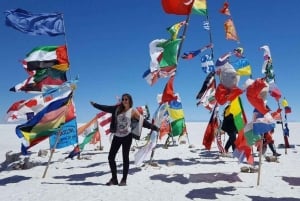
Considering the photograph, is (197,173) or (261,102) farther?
(197,173)

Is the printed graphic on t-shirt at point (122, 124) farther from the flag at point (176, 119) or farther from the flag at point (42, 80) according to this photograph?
the flag at point (176, 119)

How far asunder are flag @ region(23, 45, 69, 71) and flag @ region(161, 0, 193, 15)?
2952mm

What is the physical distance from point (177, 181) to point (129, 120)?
5.81 feet

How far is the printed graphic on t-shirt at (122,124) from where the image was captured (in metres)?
8.02

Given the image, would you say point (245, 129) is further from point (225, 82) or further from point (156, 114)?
point (156, 114)

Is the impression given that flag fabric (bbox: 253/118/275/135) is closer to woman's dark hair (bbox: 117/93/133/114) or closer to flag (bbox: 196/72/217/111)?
woman's dark hair (bbox: 117/93/133/114)

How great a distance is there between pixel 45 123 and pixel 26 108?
4.73 feet

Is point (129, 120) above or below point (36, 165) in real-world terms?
above

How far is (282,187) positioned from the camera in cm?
789

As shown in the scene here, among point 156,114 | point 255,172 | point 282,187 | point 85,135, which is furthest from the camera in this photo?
point 85,135

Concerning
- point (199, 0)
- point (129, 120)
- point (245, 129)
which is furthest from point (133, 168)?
point (199, 0)

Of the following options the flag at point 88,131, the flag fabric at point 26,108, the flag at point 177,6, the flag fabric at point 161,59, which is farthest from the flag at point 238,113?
the flag at point 88,131

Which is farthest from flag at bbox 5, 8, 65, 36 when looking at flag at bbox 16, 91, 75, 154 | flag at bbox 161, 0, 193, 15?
flag at bbox 161, 0, 193, 15

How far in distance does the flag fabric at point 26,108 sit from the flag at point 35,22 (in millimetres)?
1820
